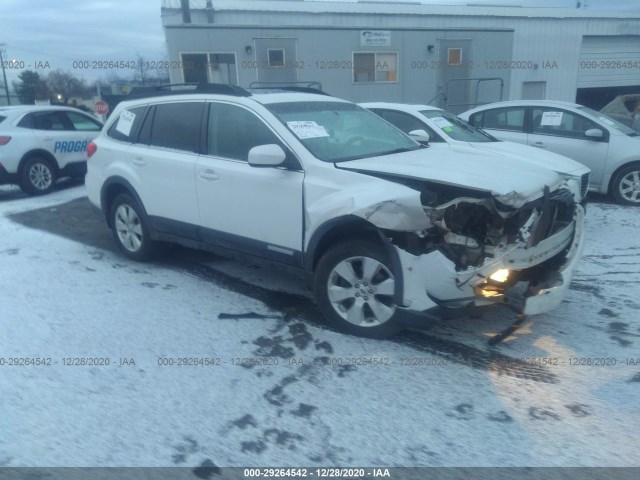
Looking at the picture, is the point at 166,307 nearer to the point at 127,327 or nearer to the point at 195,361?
the point at 127,327

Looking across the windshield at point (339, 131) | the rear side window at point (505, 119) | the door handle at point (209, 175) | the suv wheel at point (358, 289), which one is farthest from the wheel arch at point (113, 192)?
the rear side window at point (505, 119)

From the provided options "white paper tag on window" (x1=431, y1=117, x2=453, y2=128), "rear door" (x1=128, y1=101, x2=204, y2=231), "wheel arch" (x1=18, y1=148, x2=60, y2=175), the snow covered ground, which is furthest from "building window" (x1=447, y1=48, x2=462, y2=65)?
"rear door" (x1=128, y1=101, x2=204, y2=231)

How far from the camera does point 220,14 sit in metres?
21.4

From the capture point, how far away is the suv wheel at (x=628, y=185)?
8039 millimetres

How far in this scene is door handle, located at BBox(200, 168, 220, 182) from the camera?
4.84 metres

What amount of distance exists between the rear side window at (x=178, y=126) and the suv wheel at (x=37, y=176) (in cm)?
531

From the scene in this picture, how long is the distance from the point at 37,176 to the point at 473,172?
862 centimetres

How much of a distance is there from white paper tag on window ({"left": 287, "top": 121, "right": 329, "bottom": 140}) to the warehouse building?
5.61 meters

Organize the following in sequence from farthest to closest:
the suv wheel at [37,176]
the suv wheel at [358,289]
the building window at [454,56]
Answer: the building window at [454,56], the suv wheel at [37,176], the suv wheel at [358,289]

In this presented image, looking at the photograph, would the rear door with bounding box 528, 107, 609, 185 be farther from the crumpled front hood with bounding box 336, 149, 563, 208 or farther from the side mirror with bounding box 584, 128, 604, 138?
the crumpled front hood with bounding box 336, 149, 563, 208

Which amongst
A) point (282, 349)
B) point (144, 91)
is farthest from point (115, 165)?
point (282, 349)

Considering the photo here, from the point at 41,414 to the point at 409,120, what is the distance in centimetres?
604

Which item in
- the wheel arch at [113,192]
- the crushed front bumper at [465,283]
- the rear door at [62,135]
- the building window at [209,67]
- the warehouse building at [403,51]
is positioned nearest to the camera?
the crushed front bumper at [465,283]

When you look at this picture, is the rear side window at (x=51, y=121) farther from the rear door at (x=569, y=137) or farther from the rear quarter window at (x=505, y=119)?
the rear door at (x=569, y=137)
